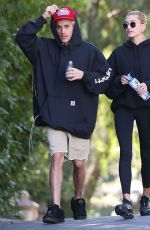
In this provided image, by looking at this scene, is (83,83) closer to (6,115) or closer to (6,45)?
(6,45)

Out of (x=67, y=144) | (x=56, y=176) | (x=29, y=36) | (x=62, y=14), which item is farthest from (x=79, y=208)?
(x=62, y=14)

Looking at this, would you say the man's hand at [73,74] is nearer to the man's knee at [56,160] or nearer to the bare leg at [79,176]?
the man's knee at [56,160]

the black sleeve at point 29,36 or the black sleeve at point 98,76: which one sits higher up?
the black sleeve at point 29,36

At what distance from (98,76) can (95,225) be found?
1.51 metres

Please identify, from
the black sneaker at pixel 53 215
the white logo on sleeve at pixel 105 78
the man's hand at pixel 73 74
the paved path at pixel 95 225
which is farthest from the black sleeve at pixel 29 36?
the paved path at pixel 95 225

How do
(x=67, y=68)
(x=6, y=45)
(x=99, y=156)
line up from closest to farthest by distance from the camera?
1. (x=67, y=68)
2. (x=6, y=45)
3. (x=99, y=156)

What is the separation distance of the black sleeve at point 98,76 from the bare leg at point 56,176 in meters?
0.75

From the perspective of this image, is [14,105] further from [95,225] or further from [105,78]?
[95,225]

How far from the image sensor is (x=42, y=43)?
878cm

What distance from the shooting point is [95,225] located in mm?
8320

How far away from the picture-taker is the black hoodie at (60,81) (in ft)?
28.3

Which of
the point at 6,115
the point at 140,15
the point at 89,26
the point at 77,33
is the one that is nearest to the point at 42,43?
the point at 77,33

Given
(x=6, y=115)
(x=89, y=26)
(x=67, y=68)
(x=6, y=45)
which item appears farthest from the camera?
(x=89, y=26)

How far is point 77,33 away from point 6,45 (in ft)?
7.68
